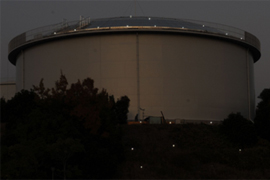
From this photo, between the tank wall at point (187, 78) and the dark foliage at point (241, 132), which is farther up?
the tank wall at point (187, 78)

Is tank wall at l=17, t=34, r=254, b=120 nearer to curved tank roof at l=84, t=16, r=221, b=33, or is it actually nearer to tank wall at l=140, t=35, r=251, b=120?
tank wall at l=140, t=35, r=251, b=120

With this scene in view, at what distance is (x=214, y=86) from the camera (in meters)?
42.3

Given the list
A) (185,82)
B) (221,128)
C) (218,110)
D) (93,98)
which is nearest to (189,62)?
(185,82)

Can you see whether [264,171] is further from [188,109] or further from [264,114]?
[188,109]

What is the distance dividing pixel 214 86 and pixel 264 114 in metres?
6.43

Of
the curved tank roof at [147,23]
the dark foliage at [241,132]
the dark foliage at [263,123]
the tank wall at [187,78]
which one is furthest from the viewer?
the curved tank roof at [147,23]

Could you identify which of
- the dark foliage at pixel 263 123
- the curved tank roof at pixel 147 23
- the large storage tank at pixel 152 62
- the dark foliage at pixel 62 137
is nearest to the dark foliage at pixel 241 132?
the dark foliage at pixel 263 123

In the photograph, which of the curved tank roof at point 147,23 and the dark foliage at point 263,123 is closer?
the dark foliage at point 263,123

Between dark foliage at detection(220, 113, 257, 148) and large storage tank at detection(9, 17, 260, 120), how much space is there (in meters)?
5.29

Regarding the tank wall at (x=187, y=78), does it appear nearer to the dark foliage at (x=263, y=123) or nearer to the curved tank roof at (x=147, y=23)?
the curved tank roof at (x=147, y=23)

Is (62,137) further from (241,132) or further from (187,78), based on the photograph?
(187,78)

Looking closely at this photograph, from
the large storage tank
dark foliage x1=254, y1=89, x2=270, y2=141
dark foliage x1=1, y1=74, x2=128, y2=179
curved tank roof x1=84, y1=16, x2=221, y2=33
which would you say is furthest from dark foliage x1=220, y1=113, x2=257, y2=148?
curved tank roof x1=84, y1=16, x2=221, y2=33

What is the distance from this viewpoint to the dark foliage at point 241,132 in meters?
35.1

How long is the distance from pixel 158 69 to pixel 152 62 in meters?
0.77
